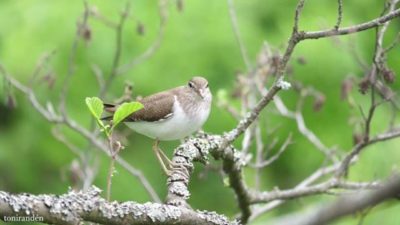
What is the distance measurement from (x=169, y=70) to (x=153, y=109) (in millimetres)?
2074

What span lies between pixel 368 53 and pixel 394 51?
0.38m

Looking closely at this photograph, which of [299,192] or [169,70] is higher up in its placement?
[169,70]

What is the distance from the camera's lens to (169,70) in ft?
20.1

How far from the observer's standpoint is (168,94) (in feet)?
14.1

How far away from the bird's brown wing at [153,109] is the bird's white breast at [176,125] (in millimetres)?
25

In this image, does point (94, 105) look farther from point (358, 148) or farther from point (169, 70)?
point (169, 70)

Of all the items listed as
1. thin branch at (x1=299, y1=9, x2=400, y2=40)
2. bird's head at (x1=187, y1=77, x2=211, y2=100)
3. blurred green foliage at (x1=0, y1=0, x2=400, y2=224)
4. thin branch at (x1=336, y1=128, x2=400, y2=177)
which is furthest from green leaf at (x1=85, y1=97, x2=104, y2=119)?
blurred green foliage at (x1=0, y1=0, x2=400, y2=224)

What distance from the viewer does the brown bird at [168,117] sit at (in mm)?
3979

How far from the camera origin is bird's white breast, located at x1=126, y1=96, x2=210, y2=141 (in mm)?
3963

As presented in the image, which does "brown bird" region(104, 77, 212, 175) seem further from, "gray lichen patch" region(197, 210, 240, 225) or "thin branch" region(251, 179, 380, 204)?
"gray lichen patch" region(197, 210, 240, 225)

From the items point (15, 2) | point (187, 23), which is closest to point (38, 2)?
point (15, 2)

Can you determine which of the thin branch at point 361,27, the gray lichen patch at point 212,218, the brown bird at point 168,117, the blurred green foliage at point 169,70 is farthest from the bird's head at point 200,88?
the gray lichen patch at point 212,218

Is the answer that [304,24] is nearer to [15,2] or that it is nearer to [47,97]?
[47,97]

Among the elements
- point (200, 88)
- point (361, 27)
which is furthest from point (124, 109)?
point (200, 88)
